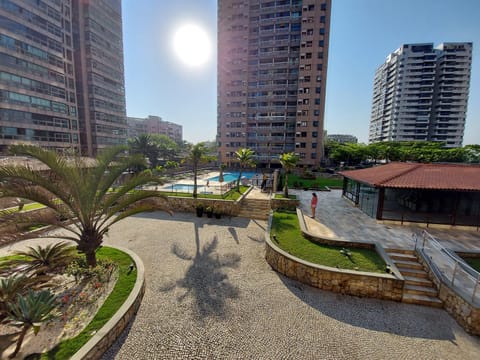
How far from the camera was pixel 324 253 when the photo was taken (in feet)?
30.3

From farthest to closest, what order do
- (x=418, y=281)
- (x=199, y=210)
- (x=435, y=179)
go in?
1. (x=199, y=210)
2. (x=435, y=179)
3. (x=418, y=281)

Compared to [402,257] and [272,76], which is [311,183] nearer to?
[402,257]

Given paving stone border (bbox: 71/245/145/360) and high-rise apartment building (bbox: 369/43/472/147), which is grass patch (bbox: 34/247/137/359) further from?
high-rise apartment building (bbox: 369/43/472/147)

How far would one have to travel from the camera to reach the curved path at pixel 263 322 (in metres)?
5.35

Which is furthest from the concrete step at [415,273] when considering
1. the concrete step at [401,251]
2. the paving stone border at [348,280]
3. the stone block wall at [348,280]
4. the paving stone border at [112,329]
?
the paving stone border at [112,329]

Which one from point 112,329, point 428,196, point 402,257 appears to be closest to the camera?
point 112,329

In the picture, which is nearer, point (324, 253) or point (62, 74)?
point (324, 253)

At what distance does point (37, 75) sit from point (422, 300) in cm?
5624

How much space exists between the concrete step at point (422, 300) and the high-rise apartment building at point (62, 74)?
3366cm

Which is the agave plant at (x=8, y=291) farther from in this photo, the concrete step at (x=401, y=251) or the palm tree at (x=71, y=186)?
the concrete step at (x=401, y=251)

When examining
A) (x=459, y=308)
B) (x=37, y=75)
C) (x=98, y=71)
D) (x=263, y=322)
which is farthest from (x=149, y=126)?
(x=459, y=308)

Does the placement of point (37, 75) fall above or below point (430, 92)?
below

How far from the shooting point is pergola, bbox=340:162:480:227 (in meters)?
11.8

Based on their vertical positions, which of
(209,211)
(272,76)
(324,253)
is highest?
(272,76)
